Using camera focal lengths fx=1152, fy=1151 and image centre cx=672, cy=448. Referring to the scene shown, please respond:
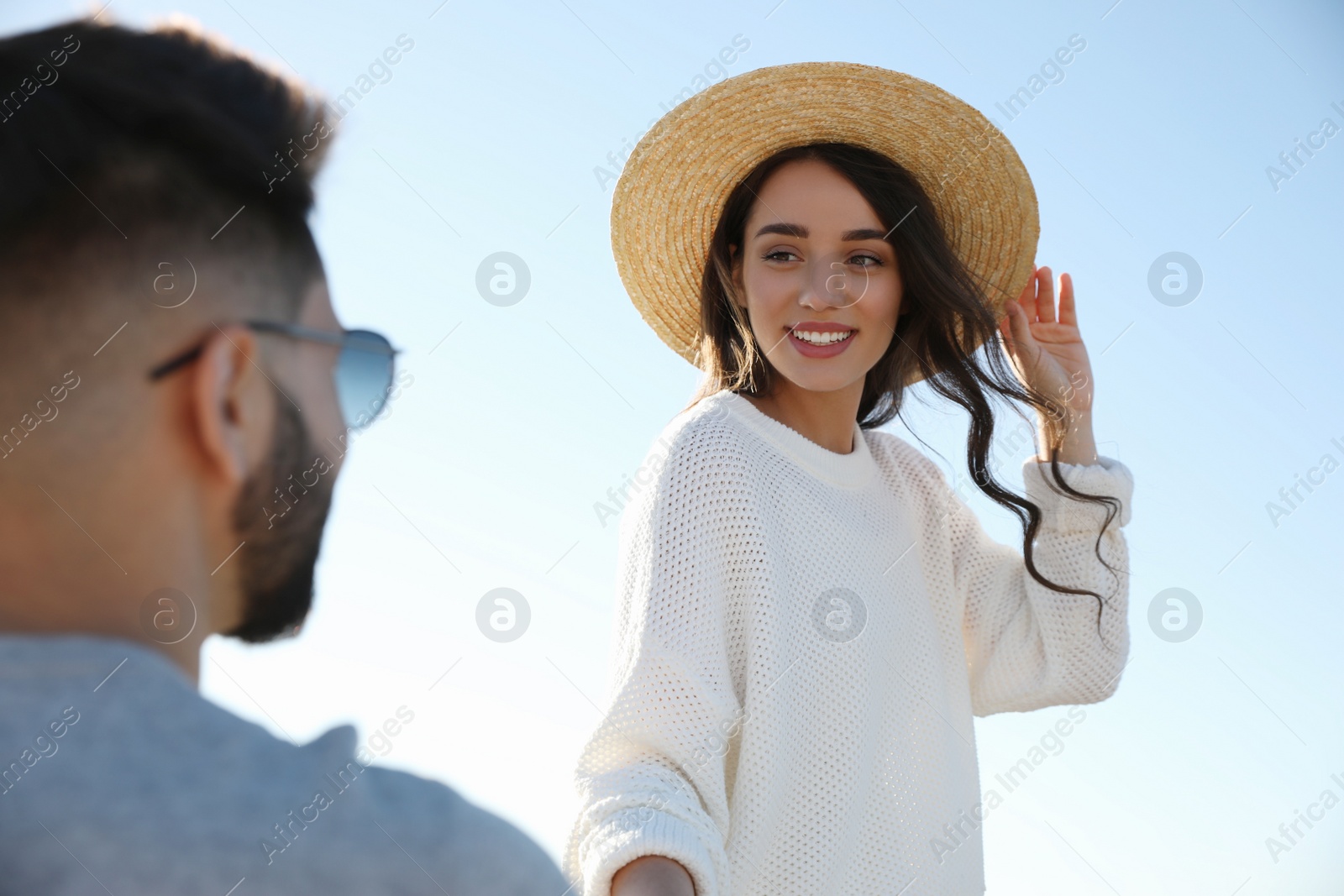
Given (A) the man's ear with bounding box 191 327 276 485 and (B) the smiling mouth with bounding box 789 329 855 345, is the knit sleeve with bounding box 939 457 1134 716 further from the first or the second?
(A) the man's ear with bounding box 191 327 276 485

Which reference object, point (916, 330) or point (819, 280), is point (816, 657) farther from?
point (916, 330)

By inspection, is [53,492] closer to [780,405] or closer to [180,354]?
[180,354]

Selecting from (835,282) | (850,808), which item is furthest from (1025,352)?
(850,808)

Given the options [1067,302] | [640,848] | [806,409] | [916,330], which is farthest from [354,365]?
[1067,302]

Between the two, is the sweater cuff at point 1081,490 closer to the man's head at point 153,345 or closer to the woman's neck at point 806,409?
the woman's neck at point 806,409

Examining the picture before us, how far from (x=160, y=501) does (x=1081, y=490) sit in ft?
7.73

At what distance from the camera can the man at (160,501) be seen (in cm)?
60

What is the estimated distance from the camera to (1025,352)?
2.78 meters

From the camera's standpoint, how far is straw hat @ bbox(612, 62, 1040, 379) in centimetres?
259

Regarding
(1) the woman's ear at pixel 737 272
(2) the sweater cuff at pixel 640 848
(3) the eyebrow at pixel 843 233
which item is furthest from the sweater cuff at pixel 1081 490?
(2) the sweater cuff at pixel 640 848

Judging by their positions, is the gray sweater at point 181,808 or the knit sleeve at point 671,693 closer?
the gray sweater at point 181,808

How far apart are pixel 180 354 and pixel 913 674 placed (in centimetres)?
200

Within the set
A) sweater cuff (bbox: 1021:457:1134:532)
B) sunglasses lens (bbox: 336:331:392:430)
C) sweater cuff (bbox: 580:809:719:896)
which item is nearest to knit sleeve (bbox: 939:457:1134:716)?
sweater cuff (bbox: 1021:457:1134:532)

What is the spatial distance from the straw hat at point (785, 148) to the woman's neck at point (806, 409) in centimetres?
39
